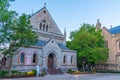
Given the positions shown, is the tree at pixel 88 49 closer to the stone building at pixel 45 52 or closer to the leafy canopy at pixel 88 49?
the leafy canopy at pixel 88 49

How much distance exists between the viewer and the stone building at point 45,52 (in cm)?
2662

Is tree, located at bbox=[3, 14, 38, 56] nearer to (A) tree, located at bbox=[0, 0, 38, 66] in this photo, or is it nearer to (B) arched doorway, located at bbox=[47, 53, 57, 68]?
(A) tree, located at bbox=[0, 0, 38, 66]

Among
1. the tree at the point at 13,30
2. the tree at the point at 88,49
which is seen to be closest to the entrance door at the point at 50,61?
the tree at the point at 88,49

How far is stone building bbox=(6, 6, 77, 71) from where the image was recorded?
87.3 feet

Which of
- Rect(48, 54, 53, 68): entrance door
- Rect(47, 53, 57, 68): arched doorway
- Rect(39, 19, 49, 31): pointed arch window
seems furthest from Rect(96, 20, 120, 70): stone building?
Rect(39, 19, 49, 31): pointed arch window

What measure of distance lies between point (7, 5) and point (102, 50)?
82.6 ft

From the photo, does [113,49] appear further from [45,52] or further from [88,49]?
[45,52]

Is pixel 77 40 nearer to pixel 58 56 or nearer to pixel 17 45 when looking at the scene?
pixel 58 56

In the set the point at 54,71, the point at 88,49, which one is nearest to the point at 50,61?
the point at 54,71

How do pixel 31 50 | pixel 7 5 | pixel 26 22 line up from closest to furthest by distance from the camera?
1. pixel 7 5
2. pixel 26 22
3. pixel 31 50

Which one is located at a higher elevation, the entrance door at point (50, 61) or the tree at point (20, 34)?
the tree at point (20, 34)

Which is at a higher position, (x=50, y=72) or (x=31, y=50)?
(x=31, y=50)

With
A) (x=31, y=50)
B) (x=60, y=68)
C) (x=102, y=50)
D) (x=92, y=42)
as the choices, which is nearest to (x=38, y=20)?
(x=31, y=50)

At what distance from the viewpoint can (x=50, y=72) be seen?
28.7 metres
